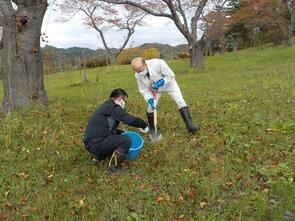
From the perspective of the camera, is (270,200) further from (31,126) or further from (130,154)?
(31,126)

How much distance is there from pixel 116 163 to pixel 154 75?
2141mm

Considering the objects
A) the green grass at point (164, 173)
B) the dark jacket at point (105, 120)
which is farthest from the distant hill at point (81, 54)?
the dark jacket at point (105, 120)

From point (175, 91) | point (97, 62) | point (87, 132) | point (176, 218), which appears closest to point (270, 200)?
point (176, 218)

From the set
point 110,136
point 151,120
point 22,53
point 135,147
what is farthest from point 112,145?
point 22,53

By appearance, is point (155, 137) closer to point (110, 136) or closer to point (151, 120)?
point (151, 120)

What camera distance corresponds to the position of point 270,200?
4.54 meters

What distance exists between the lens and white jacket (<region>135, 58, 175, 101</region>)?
718 centimetres

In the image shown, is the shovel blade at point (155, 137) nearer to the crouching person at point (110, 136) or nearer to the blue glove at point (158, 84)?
the blue glove at point (158, 84)

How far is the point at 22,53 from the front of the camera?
9.91 metres

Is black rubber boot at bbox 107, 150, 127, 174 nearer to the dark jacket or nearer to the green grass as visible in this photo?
the green grass

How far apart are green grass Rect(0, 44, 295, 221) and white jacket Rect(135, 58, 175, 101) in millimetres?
968

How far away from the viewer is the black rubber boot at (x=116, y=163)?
566 centimetres

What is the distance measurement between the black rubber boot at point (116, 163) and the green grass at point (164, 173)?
15cm

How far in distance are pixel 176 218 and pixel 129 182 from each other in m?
1.18
